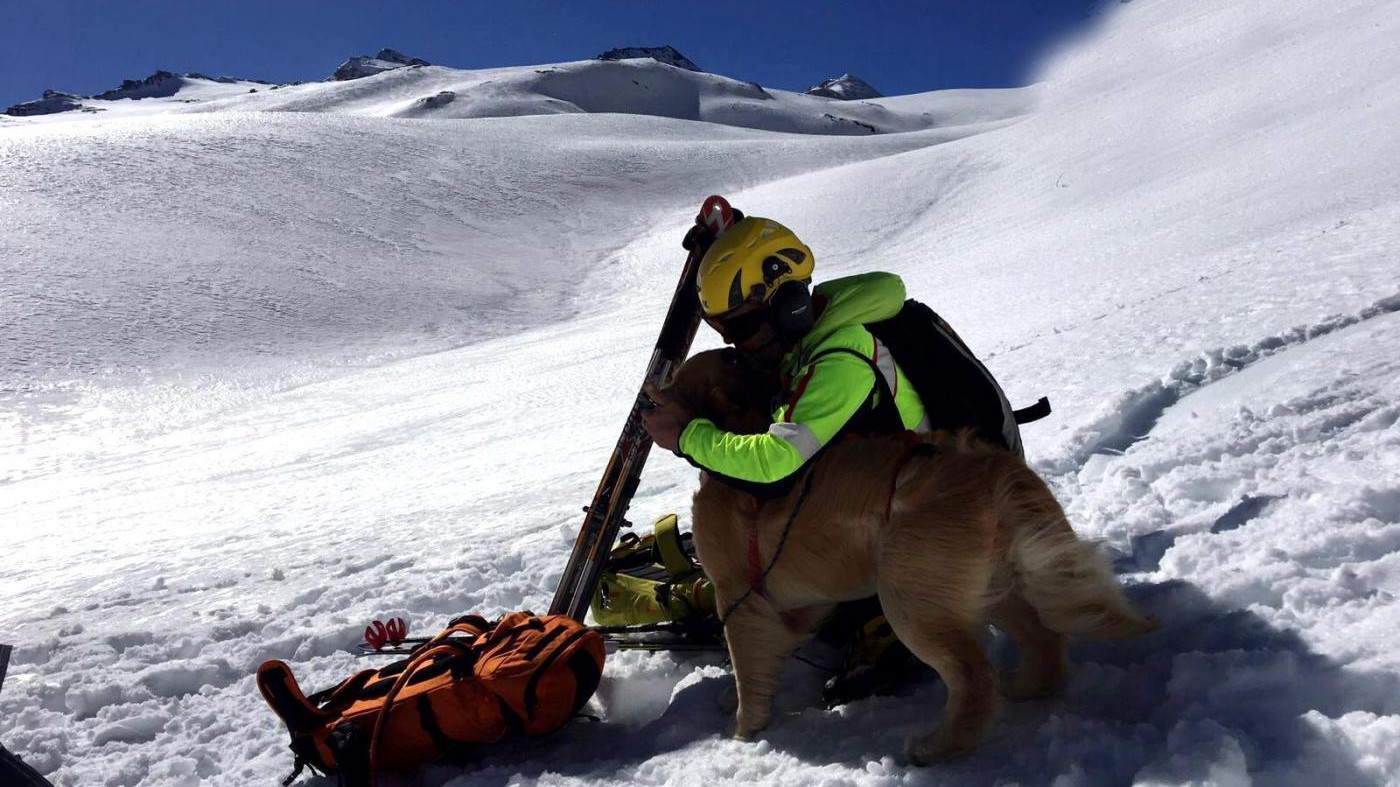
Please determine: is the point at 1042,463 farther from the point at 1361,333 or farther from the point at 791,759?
the point at 791,759

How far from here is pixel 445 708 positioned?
3.29 m

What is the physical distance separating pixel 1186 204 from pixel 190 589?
43.0 feet

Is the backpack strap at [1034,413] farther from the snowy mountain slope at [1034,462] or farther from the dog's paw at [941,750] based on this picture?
the dog's paw at [941,750]

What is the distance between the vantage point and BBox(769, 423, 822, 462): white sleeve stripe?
2.85 meters

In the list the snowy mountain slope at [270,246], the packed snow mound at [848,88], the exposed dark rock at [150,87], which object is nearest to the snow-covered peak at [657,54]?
the packed snow mound at [848,88]

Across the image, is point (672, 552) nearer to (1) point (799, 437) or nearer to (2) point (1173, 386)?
(1) point (799, 437)

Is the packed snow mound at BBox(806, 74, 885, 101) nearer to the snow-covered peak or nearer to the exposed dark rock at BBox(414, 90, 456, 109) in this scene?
the snow-covered peak

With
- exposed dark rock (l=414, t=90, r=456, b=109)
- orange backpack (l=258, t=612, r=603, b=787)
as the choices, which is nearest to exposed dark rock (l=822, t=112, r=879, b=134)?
exposed dark rock (l=414, t=90, r=456, b=109)

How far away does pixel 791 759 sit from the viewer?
2.88 metres

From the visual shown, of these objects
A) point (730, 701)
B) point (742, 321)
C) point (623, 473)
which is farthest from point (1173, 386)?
point (730, 701)

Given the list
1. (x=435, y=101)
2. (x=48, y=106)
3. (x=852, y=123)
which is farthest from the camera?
(x=48, y=106)

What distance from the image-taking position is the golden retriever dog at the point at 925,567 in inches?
104

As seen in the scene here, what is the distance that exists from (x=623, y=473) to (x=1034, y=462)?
7.40 feet

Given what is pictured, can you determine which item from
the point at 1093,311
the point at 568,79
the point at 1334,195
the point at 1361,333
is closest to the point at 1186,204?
the point at 1334,195
